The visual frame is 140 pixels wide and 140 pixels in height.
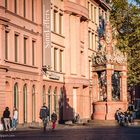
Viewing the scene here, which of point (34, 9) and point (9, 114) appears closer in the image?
point (9, 114)

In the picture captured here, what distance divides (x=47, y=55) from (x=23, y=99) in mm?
6843

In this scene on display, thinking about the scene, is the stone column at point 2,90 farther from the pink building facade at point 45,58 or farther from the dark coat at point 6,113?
the dark coat at point 6,113

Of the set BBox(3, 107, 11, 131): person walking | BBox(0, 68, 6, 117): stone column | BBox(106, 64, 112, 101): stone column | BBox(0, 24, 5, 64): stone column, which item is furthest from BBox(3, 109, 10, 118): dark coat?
BBox(106, 64, 112, 101): stone column

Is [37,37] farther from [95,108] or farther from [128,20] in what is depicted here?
[128,20]

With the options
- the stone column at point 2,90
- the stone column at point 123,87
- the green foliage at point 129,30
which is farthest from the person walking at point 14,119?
the green foliage at point 129,30

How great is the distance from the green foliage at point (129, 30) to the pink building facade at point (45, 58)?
7.21 m

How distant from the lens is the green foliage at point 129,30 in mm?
84812

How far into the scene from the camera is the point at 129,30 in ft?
290

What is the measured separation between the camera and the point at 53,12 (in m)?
64.0

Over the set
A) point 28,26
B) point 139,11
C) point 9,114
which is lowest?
point 9,114

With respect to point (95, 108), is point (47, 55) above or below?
above

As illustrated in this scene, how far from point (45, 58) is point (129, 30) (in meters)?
31.1

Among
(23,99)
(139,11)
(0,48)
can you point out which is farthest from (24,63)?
(139,11)

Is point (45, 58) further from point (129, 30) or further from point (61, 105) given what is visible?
point (129, 30)
